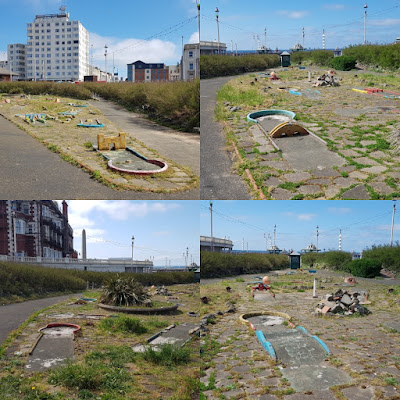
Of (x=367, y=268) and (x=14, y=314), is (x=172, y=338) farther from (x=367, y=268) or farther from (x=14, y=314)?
(x=367, y=268)

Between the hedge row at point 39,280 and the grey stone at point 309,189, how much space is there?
6.94 m

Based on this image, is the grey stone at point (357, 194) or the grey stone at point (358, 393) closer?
the grey stone at point (358, 393)

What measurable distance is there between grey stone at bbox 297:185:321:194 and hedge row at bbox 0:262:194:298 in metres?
6.94

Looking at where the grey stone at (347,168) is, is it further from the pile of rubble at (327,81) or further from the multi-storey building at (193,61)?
the pile of rubble at (327,81)

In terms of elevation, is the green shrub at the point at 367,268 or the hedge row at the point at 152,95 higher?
the hedge row at the point at 152,95

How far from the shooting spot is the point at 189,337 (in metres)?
6.91

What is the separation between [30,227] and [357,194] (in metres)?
16.1

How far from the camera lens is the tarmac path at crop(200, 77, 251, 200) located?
6398 mm

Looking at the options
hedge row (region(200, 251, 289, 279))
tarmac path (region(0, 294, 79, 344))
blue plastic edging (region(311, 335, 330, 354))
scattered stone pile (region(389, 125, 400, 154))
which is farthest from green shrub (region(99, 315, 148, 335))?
scattered stone pile (region(389, 125, 400, 154))

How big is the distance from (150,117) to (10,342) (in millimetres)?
12314

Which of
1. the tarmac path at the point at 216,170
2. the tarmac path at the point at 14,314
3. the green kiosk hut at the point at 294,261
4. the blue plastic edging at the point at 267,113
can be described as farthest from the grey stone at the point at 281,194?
the green kiosk hut at the point at 294,261

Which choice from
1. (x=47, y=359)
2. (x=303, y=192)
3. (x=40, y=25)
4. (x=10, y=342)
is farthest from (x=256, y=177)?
(x=40, y=25)

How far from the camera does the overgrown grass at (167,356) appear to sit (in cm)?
536

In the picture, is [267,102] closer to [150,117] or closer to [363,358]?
[150,117]
